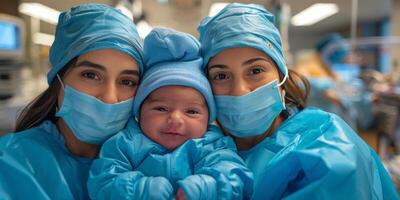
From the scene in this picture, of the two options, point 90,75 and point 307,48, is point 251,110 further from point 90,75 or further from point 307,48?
point 307,48

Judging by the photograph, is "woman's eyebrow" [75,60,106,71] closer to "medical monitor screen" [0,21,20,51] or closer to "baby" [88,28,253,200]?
"baby" [88,28,253,200]

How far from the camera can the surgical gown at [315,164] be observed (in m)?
0.75

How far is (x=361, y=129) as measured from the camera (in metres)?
3.06

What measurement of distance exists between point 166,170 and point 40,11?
3.52 ft

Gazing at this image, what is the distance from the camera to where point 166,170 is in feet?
2.82

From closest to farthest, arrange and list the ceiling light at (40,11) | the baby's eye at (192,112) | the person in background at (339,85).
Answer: the baby's eye at (192,112)
the ceiling light at (40,11)
the person in background at (339,85)

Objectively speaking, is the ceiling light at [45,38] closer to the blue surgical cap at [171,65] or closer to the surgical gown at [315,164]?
the blue surgical cap at [171,65]

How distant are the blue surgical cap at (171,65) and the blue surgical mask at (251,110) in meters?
0.04

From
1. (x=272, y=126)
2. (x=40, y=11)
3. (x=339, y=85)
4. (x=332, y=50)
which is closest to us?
(x=272, y=126)

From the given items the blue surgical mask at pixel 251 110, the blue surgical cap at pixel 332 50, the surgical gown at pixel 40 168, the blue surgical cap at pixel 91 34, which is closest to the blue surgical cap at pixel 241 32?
the blue surgical mask at pixel 251 110

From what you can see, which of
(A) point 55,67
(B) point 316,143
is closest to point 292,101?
(B) point 316,143

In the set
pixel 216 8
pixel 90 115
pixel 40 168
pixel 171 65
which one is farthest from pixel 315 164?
pixel 216 8

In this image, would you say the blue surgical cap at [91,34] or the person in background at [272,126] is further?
the blue surgical cap at [91,34]

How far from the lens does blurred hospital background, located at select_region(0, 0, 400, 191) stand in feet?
5.50
